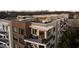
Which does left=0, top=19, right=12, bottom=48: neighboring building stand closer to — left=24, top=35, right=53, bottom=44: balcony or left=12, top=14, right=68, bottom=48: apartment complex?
→ left=12, top=14, right=68, bottom=48: apartment complex

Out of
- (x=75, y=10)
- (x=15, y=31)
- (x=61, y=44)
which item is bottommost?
(x=61, y=44)

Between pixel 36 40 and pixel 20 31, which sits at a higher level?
pixel 20 31

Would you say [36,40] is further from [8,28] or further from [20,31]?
[8,28]

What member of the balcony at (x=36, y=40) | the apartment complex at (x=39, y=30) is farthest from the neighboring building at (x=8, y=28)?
the balcony at (x=36, y=40)

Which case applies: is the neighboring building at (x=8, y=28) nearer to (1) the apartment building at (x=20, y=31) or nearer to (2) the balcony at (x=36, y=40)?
(1) the apartment building at (x=20, y=31)

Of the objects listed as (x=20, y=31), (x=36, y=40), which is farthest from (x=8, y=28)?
(x=36, y=40)

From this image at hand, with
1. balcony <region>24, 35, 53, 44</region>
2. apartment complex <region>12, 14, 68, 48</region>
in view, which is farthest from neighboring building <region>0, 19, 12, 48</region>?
balcony <region>24, 35, 53, 44</region>
